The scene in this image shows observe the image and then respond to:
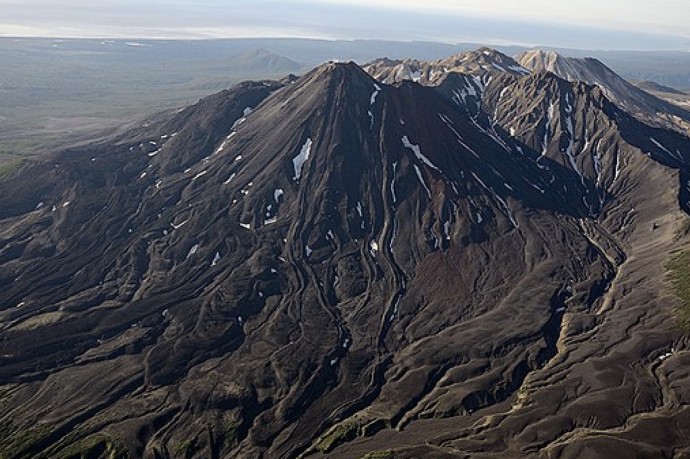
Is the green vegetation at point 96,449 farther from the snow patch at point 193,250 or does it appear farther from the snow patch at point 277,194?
the snow patch at point 277,194

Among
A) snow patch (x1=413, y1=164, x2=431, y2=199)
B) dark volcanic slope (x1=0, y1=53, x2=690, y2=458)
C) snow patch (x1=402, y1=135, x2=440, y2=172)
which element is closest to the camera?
dark volcanic slope (x1=0, y1=53, x2=690, y2=458)

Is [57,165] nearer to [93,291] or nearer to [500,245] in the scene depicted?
[93,291]

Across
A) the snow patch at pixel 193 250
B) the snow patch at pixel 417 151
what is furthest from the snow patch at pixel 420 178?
the snow patch at pixel 193 250

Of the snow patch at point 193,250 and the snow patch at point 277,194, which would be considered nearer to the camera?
the snow patch at point 193,250

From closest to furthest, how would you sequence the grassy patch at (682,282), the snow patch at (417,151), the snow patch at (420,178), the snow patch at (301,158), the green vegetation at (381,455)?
the green vegetation at (381,455) < the grassy patch at (682,282) < the snow patch at (420,178) < the snow patch at (301,158) < the snow patch at (417,151)

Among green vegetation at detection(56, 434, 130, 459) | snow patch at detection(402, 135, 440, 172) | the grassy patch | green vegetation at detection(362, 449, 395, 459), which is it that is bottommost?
green vegetation at detection(56, 434, 130, 459)

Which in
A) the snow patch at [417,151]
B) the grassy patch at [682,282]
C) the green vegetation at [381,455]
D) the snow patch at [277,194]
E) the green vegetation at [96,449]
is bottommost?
the green vegetation at [96,449]

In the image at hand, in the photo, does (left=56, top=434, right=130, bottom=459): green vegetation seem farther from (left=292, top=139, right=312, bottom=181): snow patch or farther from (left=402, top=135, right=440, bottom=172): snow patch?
(left=402, top=135, right=440, bottom=172): snow patch

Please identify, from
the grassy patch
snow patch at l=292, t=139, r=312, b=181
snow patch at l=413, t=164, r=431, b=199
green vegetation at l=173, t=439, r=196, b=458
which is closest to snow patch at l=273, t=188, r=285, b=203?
snow patch at l=292, t=139, r=312, b=181
